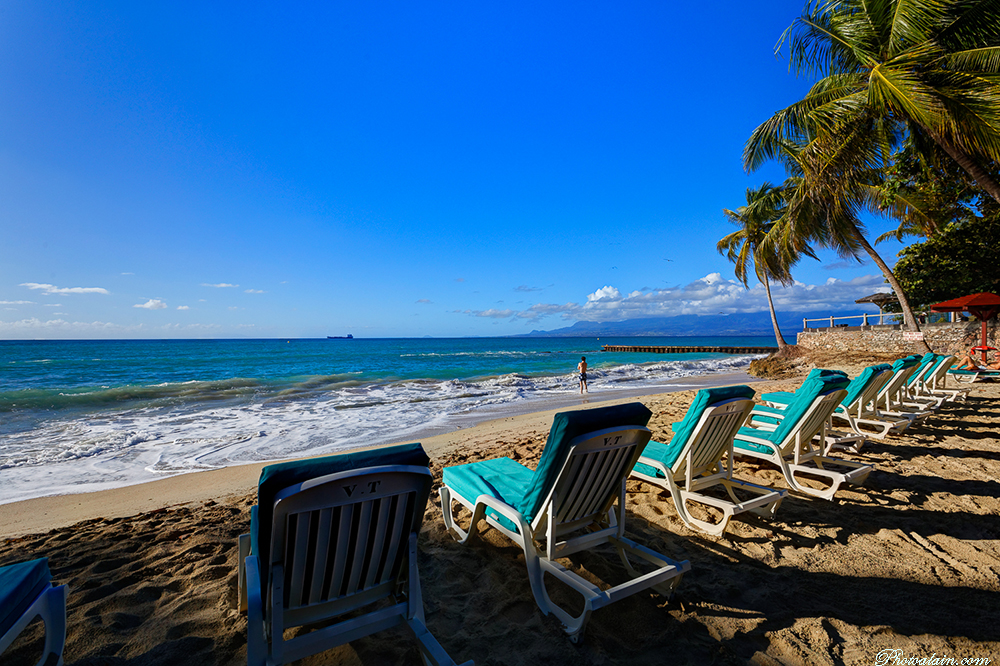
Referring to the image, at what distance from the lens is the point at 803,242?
15.9m

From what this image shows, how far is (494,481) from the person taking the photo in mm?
3195

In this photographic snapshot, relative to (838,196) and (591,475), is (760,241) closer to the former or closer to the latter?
(838,196)

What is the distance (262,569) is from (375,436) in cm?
753

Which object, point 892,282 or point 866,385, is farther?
point 892,282

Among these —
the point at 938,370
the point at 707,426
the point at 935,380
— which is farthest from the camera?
the point at 935,380

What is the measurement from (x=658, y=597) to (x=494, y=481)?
1229mm

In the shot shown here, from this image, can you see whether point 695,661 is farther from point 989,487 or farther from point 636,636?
point 989,487

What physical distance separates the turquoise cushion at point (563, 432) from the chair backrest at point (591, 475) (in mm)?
30

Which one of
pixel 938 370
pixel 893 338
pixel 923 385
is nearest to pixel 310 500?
pixel 923 385

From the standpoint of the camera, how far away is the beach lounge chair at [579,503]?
2.34m

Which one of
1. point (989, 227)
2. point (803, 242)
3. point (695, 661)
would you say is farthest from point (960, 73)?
point (989, 227)

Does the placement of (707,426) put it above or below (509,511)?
above

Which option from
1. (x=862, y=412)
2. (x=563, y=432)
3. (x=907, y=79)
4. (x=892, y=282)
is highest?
(x=907, y=79)

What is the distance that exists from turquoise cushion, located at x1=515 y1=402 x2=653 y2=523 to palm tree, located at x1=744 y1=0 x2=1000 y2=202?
7.00 m
